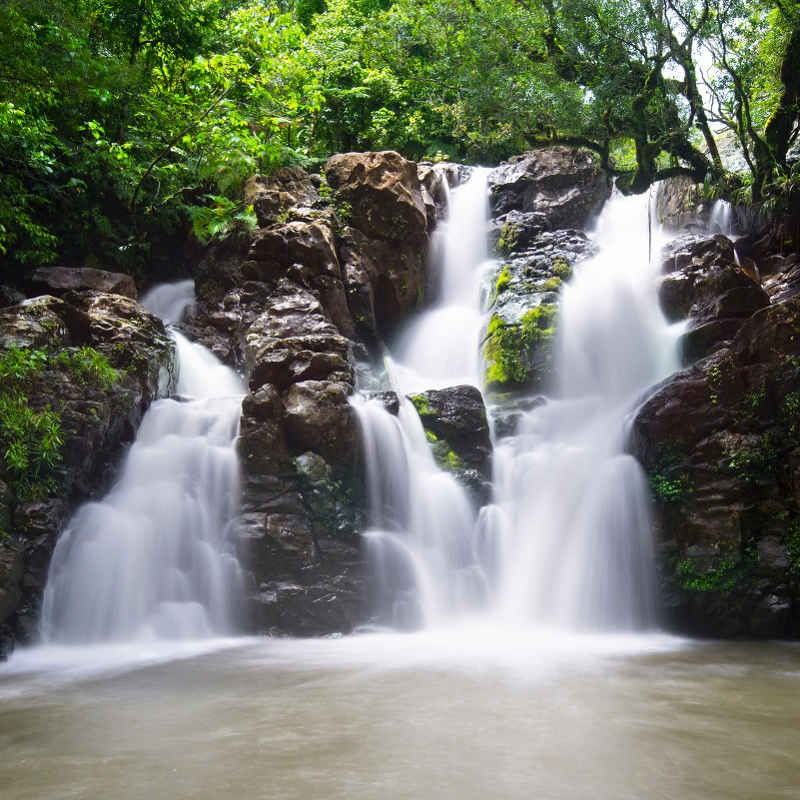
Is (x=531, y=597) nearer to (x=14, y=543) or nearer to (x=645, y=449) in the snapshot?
(x=645, y=449)

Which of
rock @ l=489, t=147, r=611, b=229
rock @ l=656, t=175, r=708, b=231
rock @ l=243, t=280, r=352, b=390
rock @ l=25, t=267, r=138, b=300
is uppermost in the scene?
rock @ l=489, t=147, r=611, b=229

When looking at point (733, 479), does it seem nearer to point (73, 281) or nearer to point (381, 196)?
point (381, 196)

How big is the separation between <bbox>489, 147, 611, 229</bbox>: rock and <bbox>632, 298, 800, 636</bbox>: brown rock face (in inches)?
289

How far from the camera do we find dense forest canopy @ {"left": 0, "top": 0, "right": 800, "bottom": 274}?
1113 cm

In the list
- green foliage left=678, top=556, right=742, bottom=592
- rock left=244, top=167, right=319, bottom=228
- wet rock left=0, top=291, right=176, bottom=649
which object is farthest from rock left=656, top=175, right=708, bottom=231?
wet rock left=0, top=291, right=176, bottom=649

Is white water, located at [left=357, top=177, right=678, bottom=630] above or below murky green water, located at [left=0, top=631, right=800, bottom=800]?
above

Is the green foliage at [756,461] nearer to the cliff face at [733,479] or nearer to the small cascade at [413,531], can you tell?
the cliff face at [733,479]

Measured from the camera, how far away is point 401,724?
3.71m

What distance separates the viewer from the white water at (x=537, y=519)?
25.2ft

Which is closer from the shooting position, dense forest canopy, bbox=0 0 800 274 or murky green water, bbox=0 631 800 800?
murky green water, bbox=0 631 800 800

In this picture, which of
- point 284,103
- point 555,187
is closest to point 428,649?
point 555,187

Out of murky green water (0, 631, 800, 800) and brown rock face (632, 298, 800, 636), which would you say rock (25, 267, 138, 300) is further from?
brown rock face (632, 298, 800, 636)

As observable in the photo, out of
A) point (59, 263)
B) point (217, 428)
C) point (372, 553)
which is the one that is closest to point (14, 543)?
point (217, 428)

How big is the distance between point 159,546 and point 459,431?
14.1 ft
